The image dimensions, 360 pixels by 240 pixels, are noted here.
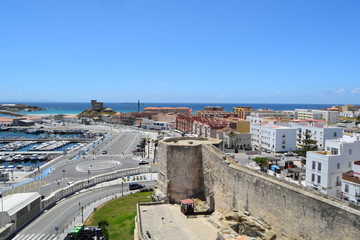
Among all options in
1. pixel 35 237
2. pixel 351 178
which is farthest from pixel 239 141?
pixel 35 237

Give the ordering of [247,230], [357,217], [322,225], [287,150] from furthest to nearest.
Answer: [287,150] < [247,230] < [322,225] < [357,217]

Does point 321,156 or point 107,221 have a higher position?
point 321,156

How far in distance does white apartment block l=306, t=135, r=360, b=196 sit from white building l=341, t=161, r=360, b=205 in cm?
157

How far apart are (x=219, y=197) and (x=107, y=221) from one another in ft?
31.0

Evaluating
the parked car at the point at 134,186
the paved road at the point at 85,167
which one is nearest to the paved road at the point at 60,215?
the parked car at the point at 134,186

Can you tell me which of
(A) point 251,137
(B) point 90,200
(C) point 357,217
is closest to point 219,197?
(C) point 357,217

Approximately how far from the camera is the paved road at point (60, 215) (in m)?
22.9

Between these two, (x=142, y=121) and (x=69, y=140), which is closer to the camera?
(x=69, y=140)

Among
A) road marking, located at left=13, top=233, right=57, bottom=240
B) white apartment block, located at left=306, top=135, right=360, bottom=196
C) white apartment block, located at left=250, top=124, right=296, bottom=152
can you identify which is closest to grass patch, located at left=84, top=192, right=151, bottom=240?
road marking, located at left=13, top=233, right=57, bottom=240

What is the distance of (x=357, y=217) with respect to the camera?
36.7 ft

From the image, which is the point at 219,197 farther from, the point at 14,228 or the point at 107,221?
the point at 14,228

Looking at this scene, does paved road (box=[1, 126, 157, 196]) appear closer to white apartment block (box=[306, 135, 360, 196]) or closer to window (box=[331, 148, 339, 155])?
white apartment block (box=[306, 135, 360, 196])

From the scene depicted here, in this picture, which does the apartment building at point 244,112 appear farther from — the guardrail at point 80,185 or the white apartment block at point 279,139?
the guardrail at point 80,185

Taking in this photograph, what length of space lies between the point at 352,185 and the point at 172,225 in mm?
16458
